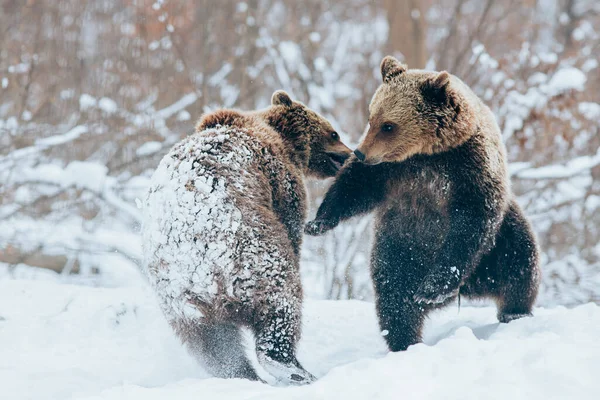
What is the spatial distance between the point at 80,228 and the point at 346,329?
4550mm

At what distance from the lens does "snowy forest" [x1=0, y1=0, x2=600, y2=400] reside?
304 centimetres

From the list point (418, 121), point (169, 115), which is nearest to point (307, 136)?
point (418, 121)

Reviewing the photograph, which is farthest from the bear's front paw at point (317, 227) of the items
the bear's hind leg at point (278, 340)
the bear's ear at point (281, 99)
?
the bear's ear at point (281, 99)

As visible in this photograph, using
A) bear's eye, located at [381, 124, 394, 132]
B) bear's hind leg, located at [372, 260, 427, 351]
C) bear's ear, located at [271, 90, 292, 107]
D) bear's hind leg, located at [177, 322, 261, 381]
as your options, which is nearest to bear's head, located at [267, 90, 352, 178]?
bear's ear, located at [271, 90, 292, 107]

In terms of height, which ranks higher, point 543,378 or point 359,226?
point 543,378

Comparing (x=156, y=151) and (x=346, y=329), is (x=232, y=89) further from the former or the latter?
(x=346, y=329)

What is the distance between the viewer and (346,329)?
4.81m

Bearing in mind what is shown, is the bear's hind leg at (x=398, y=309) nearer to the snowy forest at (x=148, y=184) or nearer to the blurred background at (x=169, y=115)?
the snowy forest at (x=148, y=184)

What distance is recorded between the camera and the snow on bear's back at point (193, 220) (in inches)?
135

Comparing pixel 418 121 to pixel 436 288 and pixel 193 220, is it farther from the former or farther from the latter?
pixel 193 220

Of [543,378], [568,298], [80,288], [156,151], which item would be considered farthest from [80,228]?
[543,378]

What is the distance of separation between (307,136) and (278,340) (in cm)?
175

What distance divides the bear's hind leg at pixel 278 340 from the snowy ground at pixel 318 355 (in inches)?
14.8

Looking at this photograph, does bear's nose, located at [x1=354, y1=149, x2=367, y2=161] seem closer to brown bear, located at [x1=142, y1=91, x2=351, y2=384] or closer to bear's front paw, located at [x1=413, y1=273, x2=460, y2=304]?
brown bear, located at [x1=142, y1=91, x2=351, y2=384]
